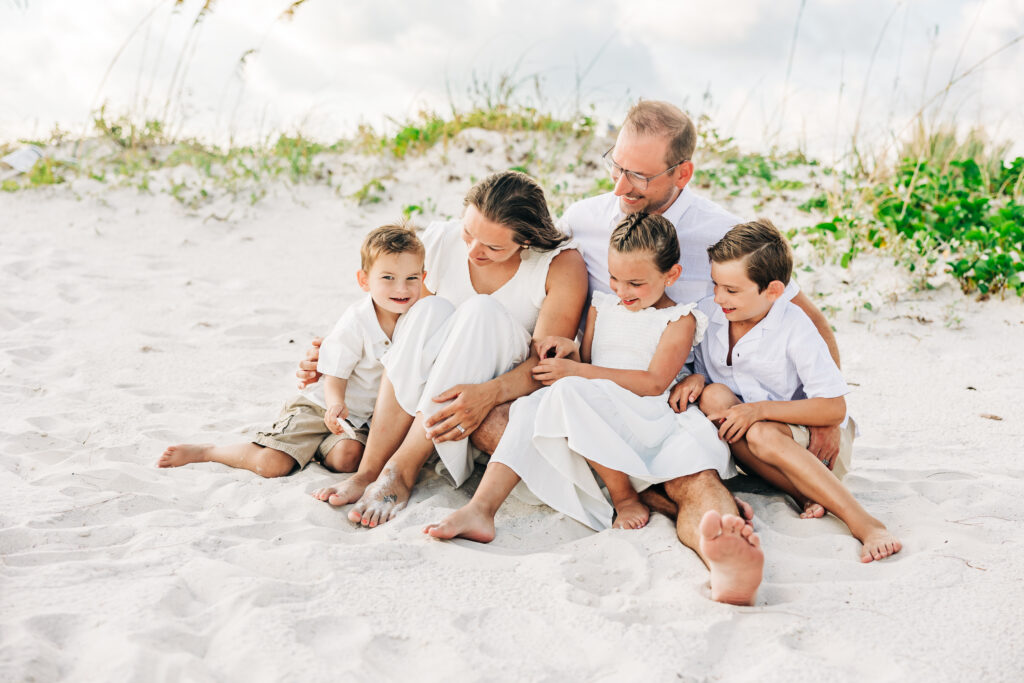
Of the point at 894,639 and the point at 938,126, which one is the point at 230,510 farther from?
the point at 938,126

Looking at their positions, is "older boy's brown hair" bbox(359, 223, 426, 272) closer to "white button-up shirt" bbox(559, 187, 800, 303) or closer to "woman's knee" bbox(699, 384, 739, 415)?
"white button-up shirt" bbox(559, 187, 800, 303)

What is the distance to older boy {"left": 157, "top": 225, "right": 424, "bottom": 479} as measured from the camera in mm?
3035

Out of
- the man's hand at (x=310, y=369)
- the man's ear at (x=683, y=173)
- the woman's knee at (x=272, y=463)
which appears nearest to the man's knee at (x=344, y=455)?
the woman's knee at (x=272, y=463)

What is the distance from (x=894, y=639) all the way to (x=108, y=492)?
2.45m

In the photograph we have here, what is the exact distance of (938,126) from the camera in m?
7.26

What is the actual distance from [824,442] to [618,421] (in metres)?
0.74

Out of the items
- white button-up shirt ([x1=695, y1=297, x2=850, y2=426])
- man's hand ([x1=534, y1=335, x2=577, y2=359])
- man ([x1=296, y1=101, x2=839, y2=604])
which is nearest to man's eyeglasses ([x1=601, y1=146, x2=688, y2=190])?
man ([x1=296, y1=101, x2=839, y2=604])

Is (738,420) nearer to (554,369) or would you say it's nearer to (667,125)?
(554,369)

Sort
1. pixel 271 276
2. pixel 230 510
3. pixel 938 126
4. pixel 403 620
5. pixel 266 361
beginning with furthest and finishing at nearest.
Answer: pixel 938 126 < pixel 271 276 < pixel 266 361 < pixel 230 510 < pixel 403 620

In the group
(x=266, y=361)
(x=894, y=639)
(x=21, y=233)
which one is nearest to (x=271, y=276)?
(x=266, y=361)

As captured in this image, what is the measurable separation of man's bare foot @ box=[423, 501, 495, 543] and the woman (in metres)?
0.26

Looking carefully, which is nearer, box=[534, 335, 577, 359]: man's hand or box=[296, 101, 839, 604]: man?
box=[296, 101, 839, 604]: man

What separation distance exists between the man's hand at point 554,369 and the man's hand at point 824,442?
834 millimetres

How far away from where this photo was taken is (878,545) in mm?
2453
